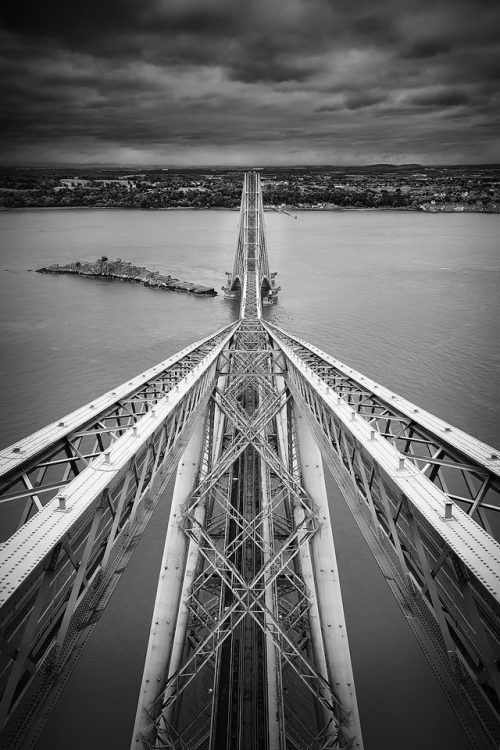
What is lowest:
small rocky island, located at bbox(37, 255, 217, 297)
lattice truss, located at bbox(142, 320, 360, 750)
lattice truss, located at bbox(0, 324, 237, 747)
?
lattice truss, located at bbox(142, 320, 360, 750)

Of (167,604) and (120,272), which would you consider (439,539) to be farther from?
(120,272)

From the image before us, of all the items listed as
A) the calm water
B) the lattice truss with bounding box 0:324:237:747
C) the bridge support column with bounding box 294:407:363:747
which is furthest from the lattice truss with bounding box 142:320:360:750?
the lattice truss with bounding box 0:324:237:747

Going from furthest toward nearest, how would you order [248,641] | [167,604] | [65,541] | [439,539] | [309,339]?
[309,339]
[248,641]
[167,604]
[439,539]
[65,541]

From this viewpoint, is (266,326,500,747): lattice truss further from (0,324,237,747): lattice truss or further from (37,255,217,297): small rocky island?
(37,255,217,297): small rocky island

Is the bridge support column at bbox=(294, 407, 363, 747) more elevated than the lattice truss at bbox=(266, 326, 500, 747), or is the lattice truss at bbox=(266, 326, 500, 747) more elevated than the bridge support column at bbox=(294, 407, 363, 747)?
the lattice truss at bbox=(266, 326, 500, 747)

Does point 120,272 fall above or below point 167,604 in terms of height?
above

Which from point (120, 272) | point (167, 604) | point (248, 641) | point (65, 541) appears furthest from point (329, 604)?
point (120, 272)
